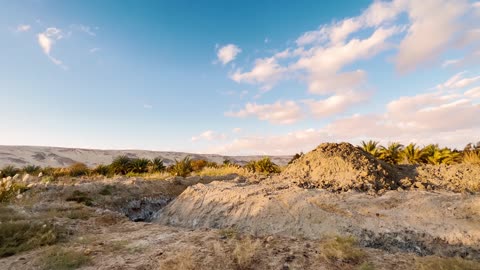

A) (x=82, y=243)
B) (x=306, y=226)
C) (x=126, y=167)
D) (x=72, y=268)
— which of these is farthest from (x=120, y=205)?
(x=126, y=167)

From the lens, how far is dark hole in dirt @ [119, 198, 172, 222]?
28.8ft

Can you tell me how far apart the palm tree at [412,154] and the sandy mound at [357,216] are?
6.81 m

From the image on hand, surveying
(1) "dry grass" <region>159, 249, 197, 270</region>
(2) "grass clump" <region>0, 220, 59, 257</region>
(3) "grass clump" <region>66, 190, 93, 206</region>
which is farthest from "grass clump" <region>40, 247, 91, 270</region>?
(3) "grass clump" <region>66, 190, 93, 206</region>

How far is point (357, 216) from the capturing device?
5.47 meters

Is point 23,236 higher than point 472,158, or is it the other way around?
point 472,158

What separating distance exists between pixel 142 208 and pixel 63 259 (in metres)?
5.49

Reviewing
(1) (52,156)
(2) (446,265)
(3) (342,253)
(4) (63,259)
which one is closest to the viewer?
(2) (446,265)

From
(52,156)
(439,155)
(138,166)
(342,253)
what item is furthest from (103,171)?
(52,156)

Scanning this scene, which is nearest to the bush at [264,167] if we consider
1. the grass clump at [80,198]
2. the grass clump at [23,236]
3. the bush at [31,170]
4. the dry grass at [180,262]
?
the grass clump at [80,198]

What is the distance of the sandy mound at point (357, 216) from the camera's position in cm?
473

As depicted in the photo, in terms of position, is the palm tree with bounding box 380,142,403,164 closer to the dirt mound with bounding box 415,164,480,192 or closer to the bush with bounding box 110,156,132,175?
the dirt mound with bounding box 415,164,480,192

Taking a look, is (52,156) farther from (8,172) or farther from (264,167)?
(264,167)

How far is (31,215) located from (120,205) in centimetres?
301

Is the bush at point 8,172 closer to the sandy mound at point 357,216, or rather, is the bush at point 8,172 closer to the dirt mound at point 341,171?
the sandy mound at point 357,216
